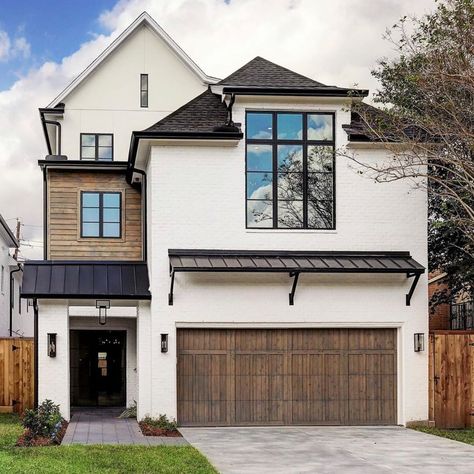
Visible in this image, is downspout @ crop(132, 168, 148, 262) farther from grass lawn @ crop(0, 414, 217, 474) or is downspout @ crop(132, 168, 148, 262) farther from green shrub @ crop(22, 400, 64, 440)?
grass lawn @ crop(0, 414, 217, 474)

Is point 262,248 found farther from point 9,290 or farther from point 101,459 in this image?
point 9,290

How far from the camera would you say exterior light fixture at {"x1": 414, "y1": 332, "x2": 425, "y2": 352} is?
18.9 metres

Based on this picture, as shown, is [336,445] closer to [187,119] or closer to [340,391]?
[340,391]

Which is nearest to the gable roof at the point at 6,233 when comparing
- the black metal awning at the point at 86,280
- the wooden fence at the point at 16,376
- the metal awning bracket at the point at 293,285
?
the wooden fence at the point at 16,376

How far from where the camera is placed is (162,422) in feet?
58.6

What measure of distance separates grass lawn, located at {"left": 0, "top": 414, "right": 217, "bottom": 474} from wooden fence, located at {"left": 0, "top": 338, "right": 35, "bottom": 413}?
19.8ft

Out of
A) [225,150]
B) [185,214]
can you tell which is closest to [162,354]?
[185,214]

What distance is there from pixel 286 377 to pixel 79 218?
23.4 feet

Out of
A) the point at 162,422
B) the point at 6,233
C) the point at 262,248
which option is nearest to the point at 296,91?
the point at 262,248

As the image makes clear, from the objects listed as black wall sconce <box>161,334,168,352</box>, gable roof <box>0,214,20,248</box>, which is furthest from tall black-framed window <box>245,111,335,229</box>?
gable roof <box>0,214,20,248</box>

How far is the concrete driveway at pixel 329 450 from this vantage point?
12852 mm

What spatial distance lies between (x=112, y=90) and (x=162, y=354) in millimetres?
11506

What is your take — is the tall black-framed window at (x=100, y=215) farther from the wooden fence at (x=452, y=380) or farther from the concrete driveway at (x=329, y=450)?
the wooden fence at (x=452, y=380)

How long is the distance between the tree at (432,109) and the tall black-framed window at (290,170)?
2.53 ft
